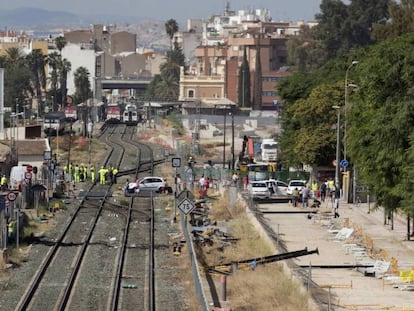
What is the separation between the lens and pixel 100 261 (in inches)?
1409

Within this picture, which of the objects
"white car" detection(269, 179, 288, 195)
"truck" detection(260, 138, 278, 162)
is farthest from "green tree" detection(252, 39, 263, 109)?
"white car" detection(269, 179, 288, 195)

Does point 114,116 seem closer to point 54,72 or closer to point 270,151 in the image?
point 54,72

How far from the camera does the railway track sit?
28703 mm

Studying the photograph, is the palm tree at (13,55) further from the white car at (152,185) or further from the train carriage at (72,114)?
the white car at (152,185)

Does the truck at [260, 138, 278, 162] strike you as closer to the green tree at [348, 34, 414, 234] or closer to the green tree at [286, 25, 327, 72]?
the green tree at [348, 34, 414, 234]

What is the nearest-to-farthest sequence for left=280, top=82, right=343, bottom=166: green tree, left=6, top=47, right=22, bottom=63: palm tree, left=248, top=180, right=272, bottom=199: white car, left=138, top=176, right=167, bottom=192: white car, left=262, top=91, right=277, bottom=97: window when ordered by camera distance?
left=248, top=180, right=272, bottom=199: white car → left=138, top=176, right=167, bottom=192: white car → left=280, top=82, right=343, bottom=166: green tree → left=262, top=91, right=277, bottom=97: window → left=6, top=47, right=22, bottom=63: palm tree

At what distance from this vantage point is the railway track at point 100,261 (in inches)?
1130

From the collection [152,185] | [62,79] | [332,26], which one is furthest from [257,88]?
[152,185]

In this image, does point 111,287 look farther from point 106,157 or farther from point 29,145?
point 106,157

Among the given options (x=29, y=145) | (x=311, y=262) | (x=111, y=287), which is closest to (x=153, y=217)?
(x=311, y=262)

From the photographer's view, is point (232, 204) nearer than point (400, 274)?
No

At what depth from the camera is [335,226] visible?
44.8m

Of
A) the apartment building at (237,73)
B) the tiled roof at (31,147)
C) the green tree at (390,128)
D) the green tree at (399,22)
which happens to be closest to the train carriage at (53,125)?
the green tree at (399,22)

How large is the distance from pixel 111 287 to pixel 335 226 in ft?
50.9
